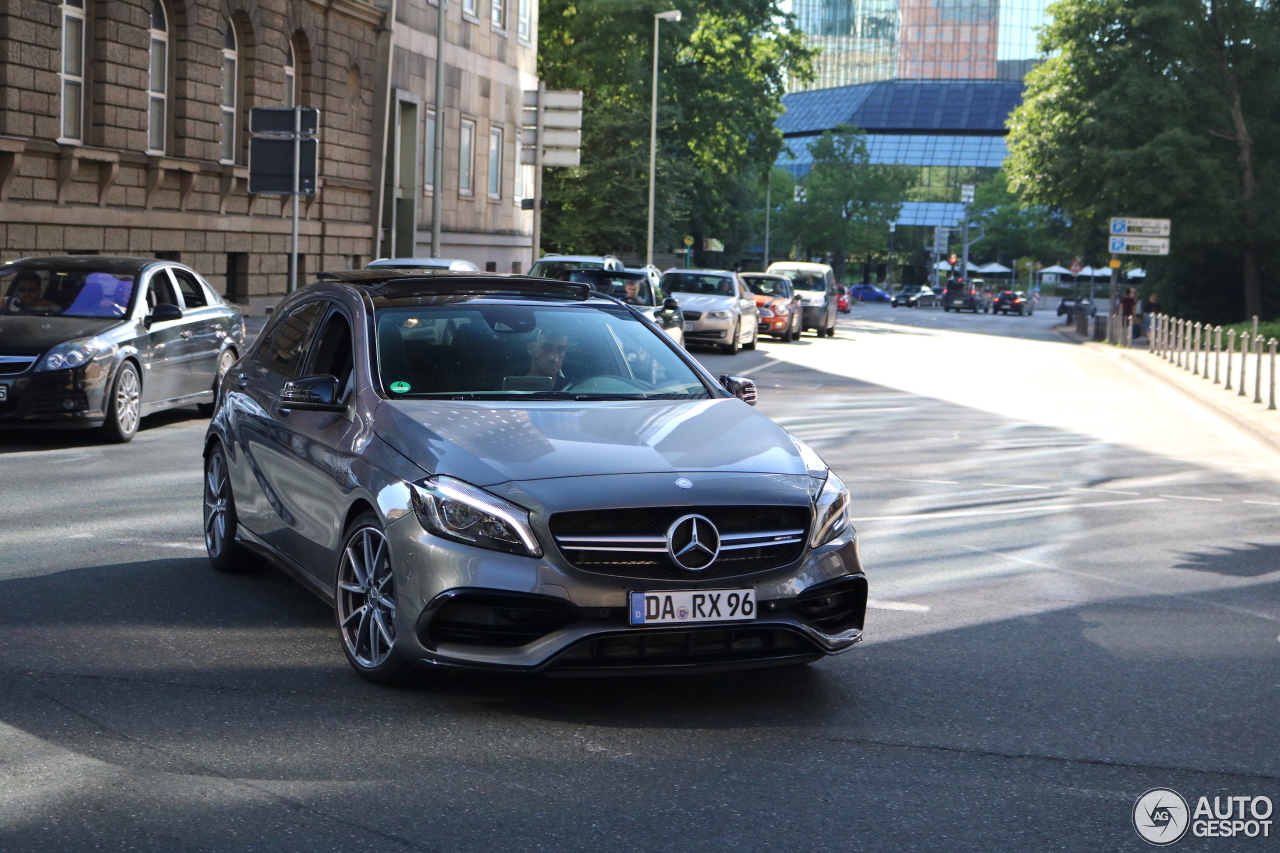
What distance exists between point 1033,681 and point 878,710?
826 millimetres

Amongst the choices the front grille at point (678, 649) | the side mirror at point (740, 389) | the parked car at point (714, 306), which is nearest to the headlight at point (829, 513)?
the front grille at point (678, 649)

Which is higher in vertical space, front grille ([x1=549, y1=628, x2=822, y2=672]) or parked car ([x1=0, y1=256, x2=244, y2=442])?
parked car ([x1=0, y1=256, x2=244, y2=442])

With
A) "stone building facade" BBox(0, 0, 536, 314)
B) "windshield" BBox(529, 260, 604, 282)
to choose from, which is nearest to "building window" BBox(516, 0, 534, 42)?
"stone building facade" BBox(0, 0, 536, 314)

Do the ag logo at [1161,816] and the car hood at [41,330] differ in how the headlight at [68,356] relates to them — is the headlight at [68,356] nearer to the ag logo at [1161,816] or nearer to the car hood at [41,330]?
the car hood at [41,330]

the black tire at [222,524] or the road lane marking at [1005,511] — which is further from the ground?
the black tire at [222,524]

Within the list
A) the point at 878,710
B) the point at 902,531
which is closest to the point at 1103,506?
the point at 902,531

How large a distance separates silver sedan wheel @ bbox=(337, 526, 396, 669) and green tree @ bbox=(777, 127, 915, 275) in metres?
104

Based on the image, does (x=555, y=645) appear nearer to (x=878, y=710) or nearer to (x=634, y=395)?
(x=878, y=710)

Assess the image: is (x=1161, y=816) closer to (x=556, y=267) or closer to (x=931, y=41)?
(x=556, y=267)

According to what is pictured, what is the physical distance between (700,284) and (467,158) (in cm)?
1457

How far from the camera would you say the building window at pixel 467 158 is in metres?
45.2

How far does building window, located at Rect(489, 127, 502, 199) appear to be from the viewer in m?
48.1

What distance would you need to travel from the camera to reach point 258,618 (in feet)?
22.7

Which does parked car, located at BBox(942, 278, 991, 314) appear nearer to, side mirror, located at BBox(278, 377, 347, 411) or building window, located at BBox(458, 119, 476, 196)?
building window, located at BBox(458, 119, 476, 196)
